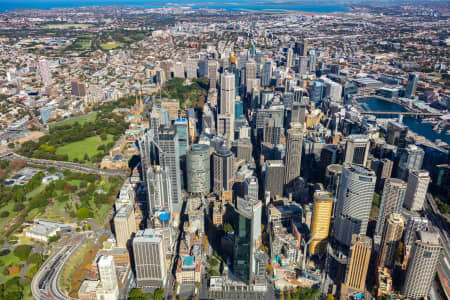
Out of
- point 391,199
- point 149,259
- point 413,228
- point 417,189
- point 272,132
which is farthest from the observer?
point 272,132

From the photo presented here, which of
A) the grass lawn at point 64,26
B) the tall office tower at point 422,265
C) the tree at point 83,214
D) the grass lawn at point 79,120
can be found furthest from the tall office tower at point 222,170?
the grass lawn at point 64,26

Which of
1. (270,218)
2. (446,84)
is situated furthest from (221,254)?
(446,84)

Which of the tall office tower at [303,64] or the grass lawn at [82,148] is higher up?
the tall office tower at [303,64]

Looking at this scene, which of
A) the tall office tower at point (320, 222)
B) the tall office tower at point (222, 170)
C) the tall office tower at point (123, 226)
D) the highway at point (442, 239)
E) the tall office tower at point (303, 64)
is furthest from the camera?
the tall office tower at point (303, 64)

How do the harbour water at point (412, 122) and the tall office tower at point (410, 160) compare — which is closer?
the tall office tower at point (410, 160)

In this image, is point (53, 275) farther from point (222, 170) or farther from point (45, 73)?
point (45, 73)

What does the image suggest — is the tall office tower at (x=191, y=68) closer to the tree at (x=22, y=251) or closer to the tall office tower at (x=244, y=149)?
the tall office tower at (x=244, y=149)

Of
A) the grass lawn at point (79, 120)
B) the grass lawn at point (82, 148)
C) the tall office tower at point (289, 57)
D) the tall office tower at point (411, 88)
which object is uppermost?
the tall office tower at point (289, 57)

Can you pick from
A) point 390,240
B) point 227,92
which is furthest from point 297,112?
point 390,240
